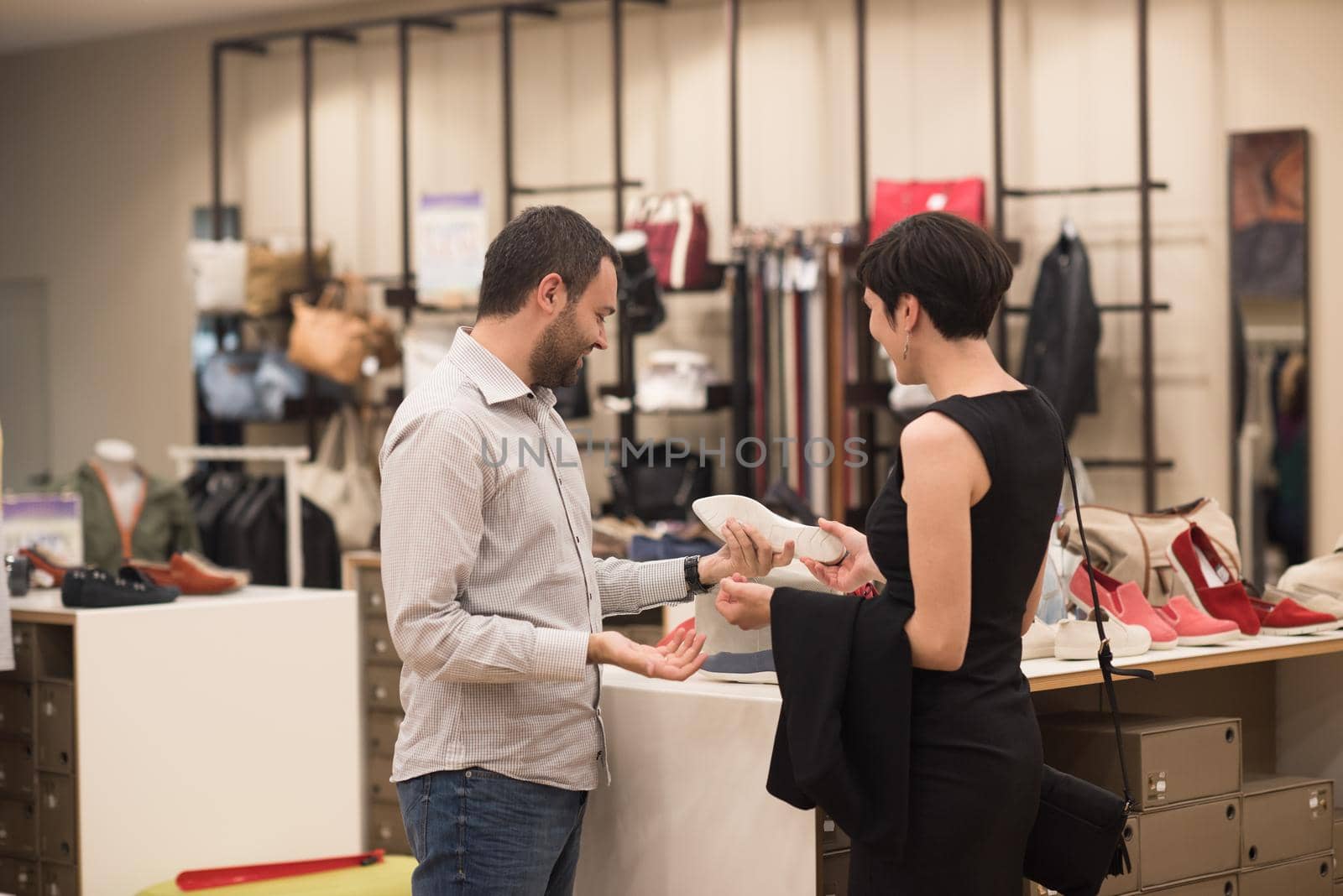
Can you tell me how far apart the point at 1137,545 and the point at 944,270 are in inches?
59.1

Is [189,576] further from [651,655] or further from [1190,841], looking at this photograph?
[1190,841]

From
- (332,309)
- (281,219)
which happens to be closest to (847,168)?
(332,309)

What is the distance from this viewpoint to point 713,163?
6434 mm

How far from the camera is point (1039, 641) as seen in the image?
277 cm

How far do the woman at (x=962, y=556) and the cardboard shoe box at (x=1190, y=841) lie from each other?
1071mm

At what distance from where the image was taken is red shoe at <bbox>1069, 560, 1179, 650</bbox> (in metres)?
2.90

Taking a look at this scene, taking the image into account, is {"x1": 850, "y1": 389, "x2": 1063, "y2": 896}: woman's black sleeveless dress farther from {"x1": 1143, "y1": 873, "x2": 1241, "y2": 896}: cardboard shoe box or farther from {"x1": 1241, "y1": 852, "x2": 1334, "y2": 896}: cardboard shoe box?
{"x1": 1241, "y1": 852, "x2": 1334, "y2": 896}: cardboard shoe box

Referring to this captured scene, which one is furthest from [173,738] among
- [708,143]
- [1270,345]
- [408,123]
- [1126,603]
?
[408,123]

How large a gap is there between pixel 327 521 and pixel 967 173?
9.44 feet

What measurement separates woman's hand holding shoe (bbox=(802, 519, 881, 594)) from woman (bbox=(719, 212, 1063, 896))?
0.39 m

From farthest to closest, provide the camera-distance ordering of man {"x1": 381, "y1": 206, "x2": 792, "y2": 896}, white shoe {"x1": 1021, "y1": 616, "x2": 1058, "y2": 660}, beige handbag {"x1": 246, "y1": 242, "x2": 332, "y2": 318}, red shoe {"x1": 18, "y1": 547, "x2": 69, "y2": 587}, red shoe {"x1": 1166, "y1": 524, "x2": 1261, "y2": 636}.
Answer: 1. beige handbag {"x1": 246, "y1": 242, "x2": 332, "y2": 318}
2. red shoe {"x1": 18, "y1": 547, "x2": 69, "y2": 587}
3. red shoe {"x1": 1166, "y1": 524, "x2": 1261, "y2": 636}
4. white shoe {"x1": 1021, "y1": 616, "x2": 1058, "y2": 660}
5. man {"x1": 381, "y1": 206, "x2": 792, "y2": 896}

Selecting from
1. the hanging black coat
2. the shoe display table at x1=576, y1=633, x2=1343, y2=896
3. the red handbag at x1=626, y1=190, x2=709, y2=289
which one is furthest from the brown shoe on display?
the hanging black coat

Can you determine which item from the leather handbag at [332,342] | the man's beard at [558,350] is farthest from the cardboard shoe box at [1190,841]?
the leather handbag at [332,342]

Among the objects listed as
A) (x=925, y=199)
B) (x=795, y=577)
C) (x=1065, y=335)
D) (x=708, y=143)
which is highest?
(x=708, y=143)
